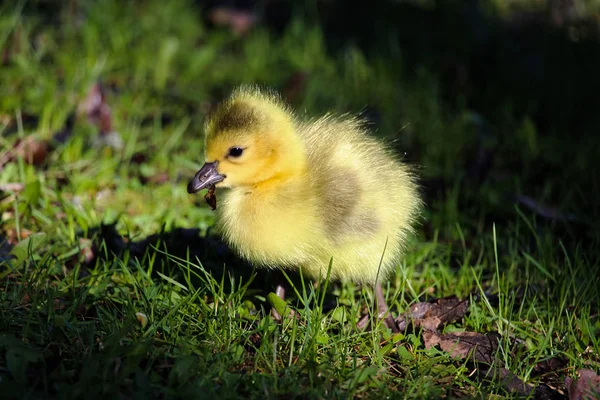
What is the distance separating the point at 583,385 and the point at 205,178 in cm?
168

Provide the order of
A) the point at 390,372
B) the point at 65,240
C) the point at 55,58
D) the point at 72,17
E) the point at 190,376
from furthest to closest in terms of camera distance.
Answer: the point at 72,17 → the point at 55,58 → the point at 65,240 → the point at 390,372 → the point at 190,376

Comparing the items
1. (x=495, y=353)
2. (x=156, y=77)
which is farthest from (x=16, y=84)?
(x=495, y=353)

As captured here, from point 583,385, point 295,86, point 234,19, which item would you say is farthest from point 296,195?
point 234,19

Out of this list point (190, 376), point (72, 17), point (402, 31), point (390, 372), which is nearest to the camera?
point (190, 376)

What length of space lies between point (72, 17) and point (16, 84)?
3.70 feet

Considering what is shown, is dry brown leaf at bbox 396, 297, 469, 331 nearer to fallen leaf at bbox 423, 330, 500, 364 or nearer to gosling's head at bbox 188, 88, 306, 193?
fallen leaf at bbox 423, 330, 500, 364

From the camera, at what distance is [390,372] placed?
9.76ft

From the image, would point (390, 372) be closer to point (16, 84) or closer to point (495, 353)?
point (495, 353)

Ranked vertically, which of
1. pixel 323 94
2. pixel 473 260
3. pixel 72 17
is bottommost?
pixel 473 260

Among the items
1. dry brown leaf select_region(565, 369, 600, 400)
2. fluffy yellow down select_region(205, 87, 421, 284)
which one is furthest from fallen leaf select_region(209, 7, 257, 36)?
dry brown leaf select_region(565, 369, 600, 400)

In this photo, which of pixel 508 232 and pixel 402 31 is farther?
pixel 402 31

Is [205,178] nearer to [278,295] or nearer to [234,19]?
[278,295]

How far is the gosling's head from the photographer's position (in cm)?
303

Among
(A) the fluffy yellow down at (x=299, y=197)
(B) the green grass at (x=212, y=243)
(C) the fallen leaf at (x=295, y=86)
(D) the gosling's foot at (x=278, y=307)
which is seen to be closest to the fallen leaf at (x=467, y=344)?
(B) the green grass at (x=212, y=243)
